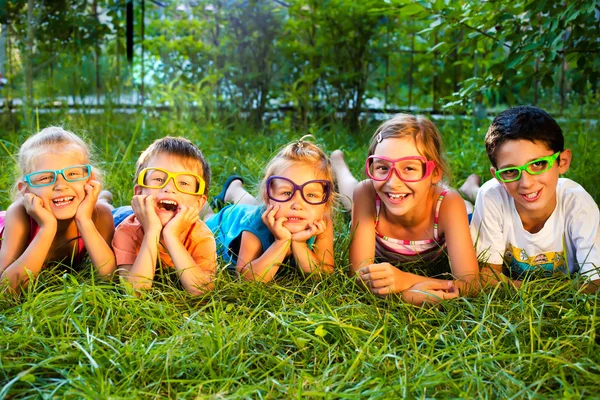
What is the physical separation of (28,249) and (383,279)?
163cm

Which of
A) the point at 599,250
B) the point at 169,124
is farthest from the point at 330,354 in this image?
the point at 169,124

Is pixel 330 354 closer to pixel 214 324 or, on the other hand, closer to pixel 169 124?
pixel 214 324

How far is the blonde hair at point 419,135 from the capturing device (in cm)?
329

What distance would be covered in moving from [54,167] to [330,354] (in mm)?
1606

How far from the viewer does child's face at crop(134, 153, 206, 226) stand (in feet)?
10.5

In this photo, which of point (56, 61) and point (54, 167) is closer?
point (54, 167)

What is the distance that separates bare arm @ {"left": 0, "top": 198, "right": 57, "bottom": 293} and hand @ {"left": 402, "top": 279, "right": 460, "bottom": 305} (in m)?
1.66

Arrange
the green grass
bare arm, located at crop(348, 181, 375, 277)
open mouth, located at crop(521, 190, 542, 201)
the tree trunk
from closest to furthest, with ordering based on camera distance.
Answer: the green grass < open mouth, located at crop(521, 190, 542, 201) < bare arm, located at crop(348, 181, 375, 277) < the tree trunk

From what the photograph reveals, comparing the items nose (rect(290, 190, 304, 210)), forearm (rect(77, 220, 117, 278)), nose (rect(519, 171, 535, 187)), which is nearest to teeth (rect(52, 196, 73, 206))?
forearm (rect(77, 220, 117, 278))

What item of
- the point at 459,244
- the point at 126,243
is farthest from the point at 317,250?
the point at 126,243

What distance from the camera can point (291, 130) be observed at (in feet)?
22.6

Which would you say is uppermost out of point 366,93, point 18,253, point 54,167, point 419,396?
point 366,93

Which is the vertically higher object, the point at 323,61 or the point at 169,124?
the point at 323,61

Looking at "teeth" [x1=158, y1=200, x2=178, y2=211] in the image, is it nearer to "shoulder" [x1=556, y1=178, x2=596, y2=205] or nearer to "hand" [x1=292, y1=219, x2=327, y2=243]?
"hand" [x1=292, y1=219, x2=327, y2=243]
